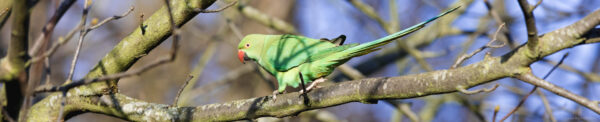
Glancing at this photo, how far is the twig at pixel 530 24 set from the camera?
73.7 inches

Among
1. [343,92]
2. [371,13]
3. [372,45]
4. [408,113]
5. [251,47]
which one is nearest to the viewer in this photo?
[343,92]

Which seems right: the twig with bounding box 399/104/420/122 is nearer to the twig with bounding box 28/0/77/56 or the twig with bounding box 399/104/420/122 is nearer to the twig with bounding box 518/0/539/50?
the twig with bounding box 518/0/539/50

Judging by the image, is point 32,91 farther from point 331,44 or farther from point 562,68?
point 562,68

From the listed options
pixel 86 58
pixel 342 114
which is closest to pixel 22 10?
pixel 86 58

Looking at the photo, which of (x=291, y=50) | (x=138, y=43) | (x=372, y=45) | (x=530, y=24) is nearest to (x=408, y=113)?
(x=291, y=50)

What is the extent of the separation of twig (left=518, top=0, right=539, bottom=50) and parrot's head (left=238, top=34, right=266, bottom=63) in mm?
2647

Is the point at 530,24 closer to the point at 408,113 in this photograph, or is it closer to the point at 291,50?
the point at 291,50

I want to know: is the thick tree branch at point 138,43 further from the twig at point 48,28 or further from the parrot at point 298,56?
the parrot at point 298,56

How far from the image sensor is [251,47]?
440 cm

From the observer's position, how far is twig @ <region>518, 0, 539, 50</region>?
73.7 inches

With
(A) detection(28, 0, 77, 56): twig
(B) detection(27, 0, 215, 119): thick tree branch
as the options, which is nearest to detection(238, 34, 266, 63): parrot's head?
(B) detection(27, 0, 215, 119): thick tree branch

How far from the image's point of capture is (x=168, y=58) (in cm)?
158

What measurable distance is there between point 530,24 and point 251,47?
9.18 ft

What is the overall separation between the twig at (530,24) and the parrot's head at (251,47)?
2647 millimetres
